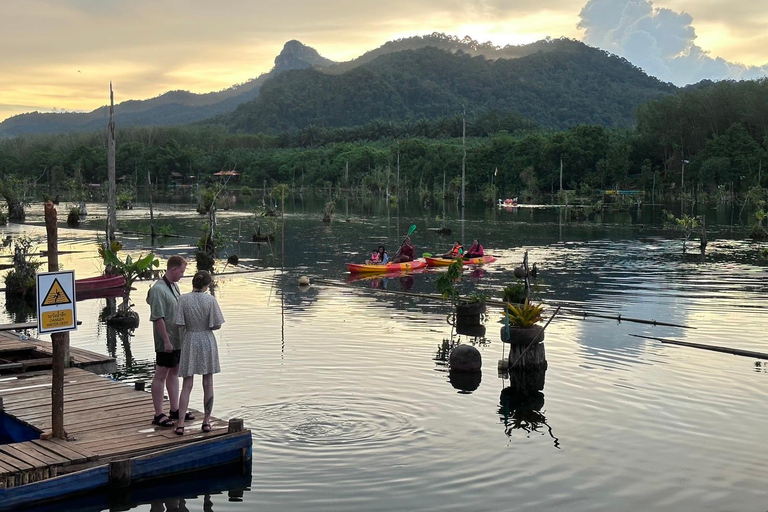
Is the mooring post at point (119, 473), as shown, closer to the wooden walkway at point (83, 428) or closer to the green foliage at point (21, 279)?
the wooden walkway at point (83, 428)

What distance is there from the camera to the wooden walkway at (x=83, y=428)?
10.5 meters

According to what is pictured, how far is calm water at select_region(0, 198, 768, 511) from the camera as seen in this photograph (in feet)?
37.7

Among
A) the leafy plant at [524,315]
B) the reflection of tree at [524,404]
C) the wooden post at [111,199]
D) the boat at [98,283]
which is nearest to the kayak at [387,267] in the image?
the wooden post at [111,199]

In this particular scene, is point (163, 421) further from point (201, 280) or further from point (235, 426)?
point (201, 280)

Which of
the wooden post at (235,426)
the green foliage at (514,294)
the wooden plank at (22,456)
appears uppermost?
the green foliage at (514,294)

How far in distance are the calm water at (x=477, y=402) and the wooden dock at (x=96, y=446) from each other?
0.44 meters

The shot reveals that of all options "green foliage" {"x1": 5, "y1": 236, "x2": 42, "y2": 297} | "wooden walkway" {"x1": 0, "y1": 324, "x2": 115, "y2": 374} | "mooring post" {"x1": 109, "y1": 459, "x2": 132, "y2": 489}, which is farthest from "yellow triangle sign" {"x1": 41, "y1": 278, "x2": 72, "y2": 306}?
"green foliage" {"x1": 5, "y1": 236, "x2": 42, "y2": 297}

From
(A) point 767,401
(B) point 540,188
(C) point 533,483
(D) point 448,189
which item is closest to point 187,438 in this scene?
(C) point 533,483

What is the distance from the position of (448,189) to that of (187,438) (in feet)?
359

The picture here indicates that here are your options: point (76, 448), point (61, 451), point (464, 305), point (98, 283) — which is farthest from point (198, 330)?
point (98, 283)

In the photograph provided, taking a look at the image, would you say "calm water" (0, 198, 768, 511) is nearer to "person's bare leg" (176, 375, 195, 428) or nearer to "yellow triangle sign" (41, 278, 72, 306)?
"person's bare leg" (176, 375, 195, 428)

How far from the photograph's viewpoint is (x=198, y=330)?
441 inches

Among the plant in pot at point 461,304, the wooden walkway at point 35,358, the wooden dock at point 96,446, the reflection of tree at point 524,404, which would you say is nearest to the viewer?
the wooden dock at point 96,446

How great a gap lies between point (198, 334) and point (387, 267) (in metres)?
24.3
